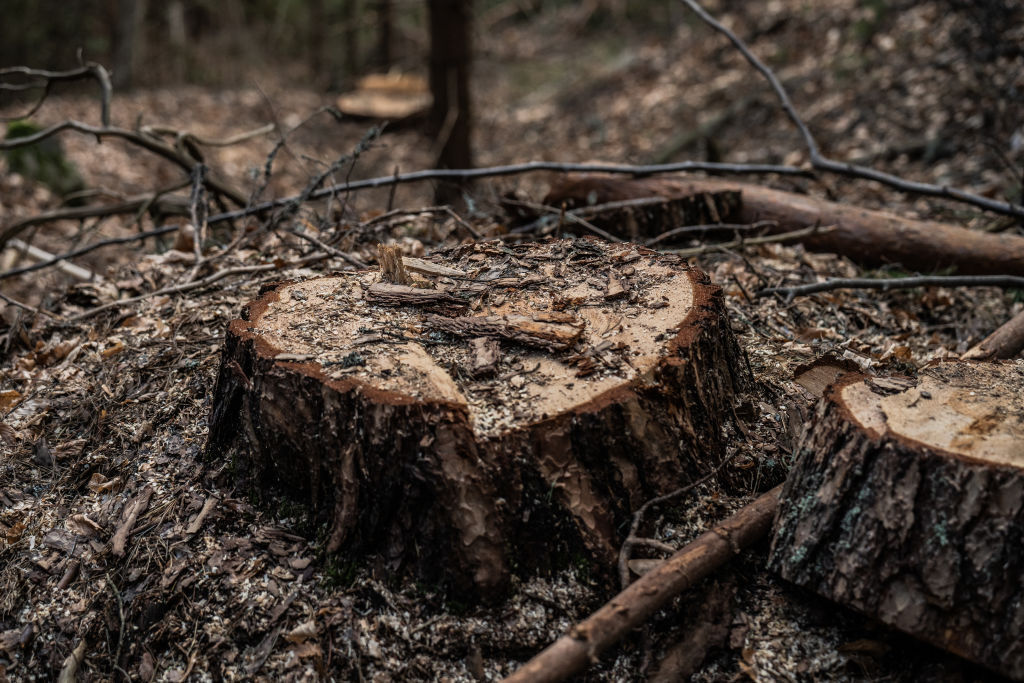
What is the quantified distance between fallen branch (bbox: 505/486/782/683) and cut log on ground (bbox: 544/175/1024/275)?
2.03m

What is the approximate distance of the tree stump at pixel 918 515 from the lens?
1606 millimetres

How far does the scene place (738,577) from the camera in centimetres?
206

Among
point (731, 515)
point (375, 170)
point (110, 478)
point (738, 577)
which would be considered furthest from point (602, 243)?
point (375, 170)

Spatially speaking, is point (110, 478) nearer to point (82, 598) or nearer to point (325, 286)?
point (82, 598)

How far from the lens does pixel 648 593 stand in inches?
70.6

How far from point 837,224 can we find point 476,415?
2915mm

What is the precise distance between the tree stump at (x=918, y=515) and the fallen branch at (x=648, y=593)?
4.4 inches

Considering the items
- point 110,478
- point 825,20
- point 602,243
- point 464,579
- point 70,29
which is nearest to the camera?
point 464,579

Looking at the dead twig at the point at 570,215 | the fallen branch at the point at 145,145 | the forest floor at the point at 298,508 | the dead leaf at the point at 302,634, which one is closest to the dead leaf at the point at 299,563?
the forest floor at the point at 298,508

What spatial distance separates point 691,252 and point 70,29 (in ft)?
48.5

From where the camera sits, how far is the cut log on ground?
146 inches

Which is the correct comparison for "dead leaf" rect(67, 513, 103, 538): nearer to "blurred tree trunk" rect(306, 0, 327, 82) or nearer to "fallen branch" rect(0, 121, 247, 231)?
"fallen branch" rect(0, 121, 247, 231)

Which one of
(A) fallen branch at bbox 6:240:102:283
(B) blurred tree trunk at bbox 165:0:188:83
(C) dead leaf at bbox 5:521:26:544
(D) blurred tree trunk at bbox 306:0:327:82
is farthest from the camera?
(D) blurred tree trunk at bbox 306:0:327:82


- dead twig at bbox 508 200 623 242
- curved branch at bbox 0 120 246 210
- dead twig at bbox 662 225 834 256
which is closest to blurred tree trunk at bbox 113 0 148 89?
curved branch at bbox 0 120 246 210
